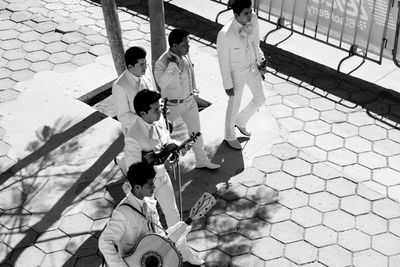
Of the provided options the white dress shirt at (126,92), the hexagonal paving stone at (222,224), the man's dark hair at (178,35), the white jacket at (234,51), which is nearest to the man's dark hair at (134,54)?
the white dress shirt at (126,92)

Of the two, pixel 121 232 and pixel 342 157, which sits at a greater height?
pixel 121 232

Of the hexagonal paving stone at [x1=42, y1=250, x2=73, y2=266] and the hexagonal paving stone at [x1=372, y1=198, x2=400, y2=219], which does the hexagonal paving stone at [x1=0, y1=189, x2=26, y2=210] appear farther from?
the hexagonal paving stone at [x1=372, y1=198, x2=400, y2=219]

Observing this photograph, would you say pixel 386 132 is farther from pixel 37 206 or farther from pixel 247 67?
pixel 37 206

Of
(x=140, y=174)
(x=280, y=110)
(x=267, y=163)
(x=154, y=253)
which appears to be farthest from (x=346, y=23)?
(x=154, y=253)

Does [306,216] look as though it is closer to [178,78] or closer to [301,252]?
[301,252]

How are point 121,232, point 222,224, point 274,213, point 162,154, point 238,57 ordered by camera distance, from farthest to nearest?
point 238,57
point 274,213
point 222,224
point 162,154
point 121,232

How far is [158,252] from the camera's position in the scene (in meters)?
5.52

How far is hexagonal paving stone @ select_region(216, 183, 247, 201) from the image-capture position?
8109 mm

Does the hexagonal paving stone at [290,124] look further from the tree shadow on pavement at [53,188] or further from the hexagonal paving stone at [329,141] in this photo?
the tree shadow on pavement at [53,188]

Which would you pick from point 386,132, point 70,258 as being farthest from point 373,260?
point 70,258

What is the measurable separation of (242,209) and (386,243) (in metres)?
1.72

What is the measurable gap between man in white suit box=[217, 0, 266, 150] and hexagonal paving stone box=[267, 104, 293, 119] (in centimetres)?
80

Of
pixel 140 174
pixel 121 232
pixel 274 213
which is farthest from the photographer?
pixel 274 213

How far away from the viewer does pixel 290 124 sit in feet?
30.8
